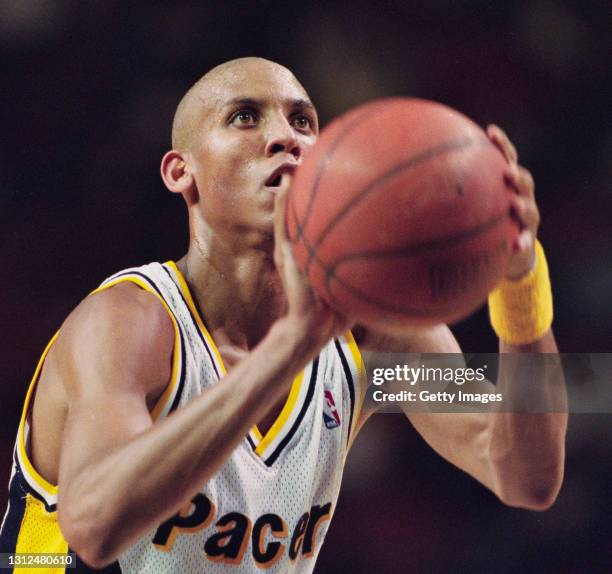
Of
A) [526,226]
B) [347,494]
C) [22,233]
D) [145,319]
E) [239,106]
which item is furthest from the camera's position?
[347,494]

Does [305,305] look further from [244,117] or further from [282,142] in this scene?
[244,117]

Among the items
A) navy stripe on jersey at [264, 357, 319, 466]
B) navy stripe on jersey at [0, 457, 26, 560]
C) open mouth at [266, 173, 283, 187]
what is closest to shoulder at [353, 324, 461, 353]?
navy stripe on jersey at [264, 357, 319, 466]

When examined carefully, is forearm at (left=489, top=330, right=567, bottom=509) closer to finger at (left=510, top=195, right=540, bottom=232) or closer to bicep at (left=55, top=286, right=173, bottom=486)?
finger at (left=510, top=195, right=540, bottom=232)

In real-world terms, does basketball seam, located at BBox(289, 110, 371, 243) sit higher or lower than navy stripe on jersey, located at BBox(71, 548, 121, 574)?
higher

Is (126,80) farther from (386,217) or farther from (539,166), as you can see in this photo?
(386,217)

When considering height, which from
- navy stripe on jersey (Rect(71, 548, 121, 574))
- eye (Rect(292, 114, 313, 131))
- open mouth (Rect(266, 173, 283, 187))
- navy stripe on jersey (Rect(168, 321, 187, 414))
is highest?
eye (Rect(292, 114, 313, 131))

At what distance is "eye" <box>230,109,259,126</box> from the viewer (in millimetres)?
2219

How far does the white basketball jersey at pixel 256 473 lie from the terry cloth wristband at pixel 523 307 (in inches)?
20.4

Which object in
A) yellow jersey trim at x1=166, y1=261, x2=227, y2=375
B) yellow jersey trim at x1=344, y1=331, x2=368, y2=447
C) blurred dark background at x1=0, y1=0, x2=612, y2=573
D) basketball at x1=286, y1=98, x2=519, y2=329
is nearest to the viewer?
basketball at x1=286, y1=98, x2=519, y2=329

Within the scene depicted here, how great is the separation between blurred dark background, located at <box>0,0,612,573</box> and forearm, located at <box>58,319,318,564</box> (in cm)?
211

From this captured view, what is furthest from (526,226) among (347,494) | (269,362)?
(347,494)

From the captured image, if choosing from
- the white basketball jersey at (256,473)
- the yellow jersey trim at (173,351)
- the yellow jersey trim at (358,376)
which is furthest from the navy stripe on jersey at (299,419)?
the yellow jersey trim at (173,351)

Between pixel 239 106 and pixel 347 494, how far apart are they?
2.09 m

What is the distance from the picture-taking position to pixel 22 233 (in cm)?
356
